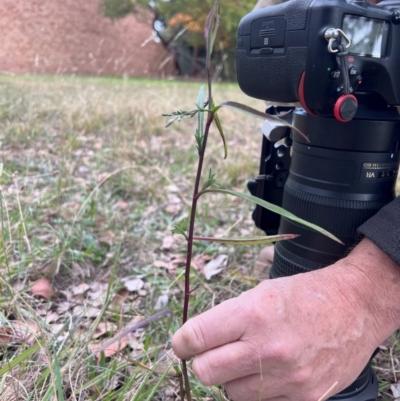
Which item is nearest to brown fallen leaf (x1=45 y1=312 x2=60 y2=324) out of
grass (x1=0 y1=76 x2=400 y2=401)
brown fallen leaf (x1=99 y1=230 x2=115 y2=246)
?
grass (x1=0 y1=76 x2=400 y2=401)

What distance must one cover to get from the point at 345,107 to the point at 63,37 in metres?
10.4

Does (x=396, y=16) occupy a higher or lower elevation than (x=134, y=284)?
higher

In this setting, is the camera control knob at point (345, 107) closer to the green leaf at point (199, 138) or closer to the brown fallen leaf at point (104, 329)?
the green leaf at point (199, 138)

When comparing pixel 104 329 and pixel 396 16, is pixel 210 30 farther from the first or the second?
pixel 104 329

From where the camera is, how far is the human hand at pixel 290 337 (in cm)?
45

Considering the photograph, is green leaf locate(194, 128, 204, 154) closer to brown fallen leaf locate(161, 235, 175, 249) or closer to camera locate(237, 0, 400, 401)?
camera locate(237, 0, 400, 401)

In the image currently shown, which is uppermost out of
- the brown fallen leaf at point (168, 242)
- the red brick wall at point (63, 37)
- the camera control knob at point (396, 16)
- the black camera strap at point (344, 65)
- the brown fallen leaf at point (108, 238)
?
the red brick wall at point (63, 37)

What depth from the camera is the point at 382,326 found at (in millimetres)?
501

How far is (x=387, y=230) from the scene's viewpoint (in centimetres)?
50

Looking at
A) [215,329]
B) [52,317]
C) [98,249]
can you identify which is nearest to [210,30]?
[215,329]

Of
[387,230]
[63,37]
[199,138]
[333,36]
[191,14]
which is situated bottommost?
[387,230]

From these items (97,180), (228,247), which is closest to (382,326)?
(228,247)

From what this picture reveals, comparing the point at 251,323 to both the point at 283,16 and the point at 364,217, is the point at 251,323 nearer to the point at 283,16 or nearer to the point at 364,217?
the point at 364,217

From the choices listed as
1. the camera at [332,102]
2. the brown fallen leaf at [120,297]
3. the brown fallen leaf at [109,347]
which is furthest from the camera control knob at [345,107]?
the brown fallen leaf at [120,297]
